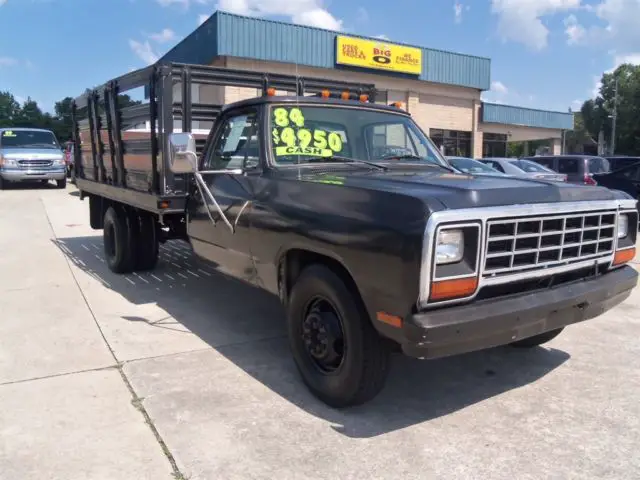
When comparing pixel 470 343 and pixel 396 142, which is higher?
pixel 396 142

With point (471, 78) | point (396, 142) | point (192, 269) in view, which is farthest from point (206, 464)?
point (471, 78)

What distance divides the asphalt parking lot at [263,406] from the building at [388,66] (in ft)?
41.8

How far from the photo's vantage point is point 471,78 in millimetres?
29359

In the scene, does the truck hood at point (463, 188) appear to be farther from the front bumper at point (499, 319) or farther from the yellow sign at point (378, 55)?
the yellow sign at point (378, 55)

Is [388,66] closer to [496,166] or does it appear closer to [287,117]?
[496,166]

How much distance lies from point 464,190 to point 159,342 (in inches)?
118

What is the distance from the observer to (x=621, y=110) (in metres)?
63.0

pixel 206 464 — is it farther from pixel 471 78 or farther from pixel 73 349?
pixel 471 78

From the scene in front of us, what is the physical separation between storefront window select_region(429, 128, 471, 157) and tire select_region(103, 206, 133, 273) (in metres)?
23.9

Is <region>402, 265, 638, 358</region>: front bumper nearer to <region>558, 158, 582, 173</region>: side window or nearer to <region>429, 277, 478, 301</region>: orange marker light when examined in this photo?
<region>429, 277, 478, 301</region>: orange marker light

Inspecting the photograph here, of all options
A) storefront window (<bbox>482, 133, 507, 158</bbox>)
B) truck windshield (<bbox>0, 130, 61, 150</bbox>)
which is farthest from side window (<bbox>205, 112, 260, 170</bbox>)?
storefront window (<bbox>482, 133, 507, 158</bbox>)

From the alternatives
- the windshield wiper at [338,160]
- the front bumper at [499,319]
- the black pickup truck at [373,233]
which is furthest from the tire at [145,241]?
the front bumper at [499,319]

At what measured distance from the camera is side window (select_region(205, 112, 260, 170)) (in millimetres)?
4371

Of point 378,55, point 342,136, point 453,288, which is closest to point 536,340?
point 453,288
